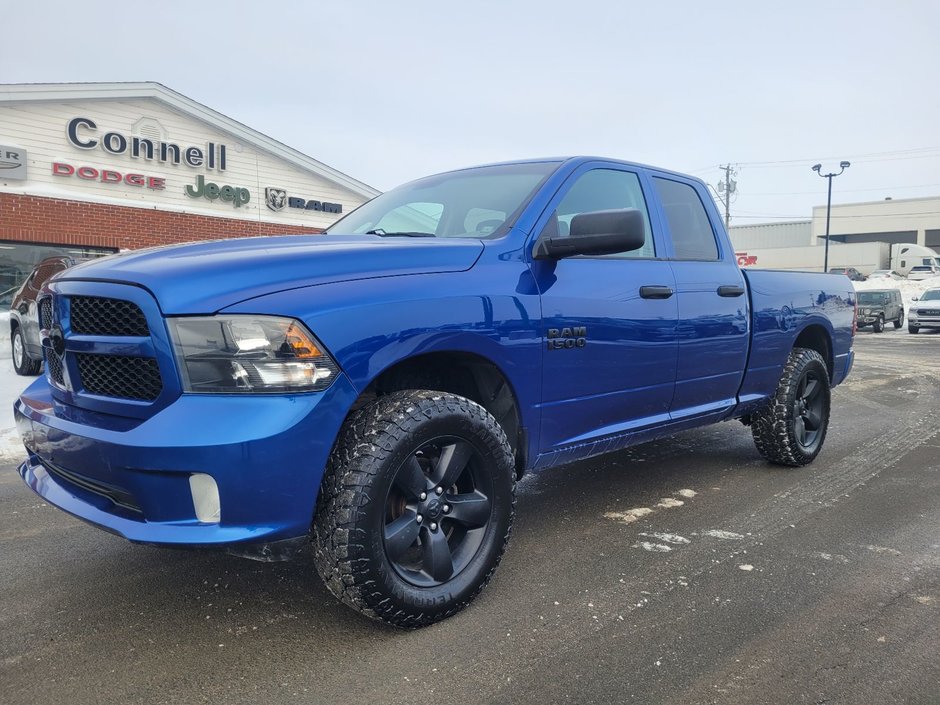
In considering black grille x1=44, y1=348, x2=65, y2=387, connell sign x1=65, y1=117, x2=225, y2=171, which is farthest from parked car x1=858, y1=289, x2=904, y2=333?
black grille x1=44, y1=348, x2=65, y2=387

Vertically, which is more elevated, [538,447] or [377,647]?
[538,447]

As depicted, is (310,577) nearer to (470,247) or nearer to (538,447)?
(538,447)

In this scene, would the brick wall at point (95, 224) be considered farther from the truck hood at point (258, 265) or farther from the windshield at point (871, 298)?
the windshield at point (871, 298)

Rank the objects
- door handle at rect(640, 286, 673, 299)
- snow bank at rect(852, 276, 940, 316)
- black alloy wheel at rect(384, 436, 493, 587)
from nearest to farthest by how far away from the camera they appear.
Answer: black alloy wheel at rect(384, 436, 493, 587) < door handle at rect(640, 286, 673, 299) < snow bank at rect(852, 276, 940, 316)

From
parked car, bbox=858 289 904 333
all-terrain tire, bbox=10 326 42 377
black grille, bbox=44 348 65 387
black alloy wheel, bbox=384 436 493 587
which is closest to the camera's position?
black alloy wheel, bbox=384 436 493 587

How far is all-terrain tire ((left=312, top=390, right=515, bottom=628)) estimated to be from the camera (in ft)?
7.64

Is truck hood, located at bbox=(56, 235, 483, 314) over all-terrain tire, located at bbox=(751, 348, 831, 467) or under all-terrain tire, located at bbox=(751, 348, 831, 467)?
over

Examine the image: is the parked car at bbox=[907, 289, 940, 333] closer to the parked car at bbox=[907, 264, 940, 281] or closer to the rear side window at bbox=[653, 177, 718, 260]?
the parked car at bbox=[907, 264, 940, 281]

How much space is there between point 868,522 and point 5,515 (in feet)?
15.4

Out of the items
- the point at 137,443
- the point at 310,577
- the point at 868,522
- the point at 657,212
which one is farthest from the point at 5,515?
the point at 868,522

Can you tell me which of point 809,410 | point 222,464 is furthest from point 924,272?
point 222,464

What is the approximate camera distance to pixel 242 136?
16094 mm

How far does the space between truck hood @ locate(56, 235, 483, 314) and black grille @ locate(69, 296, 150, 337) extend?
0.08 metres

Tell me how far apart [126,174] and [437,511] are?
47.2ft
